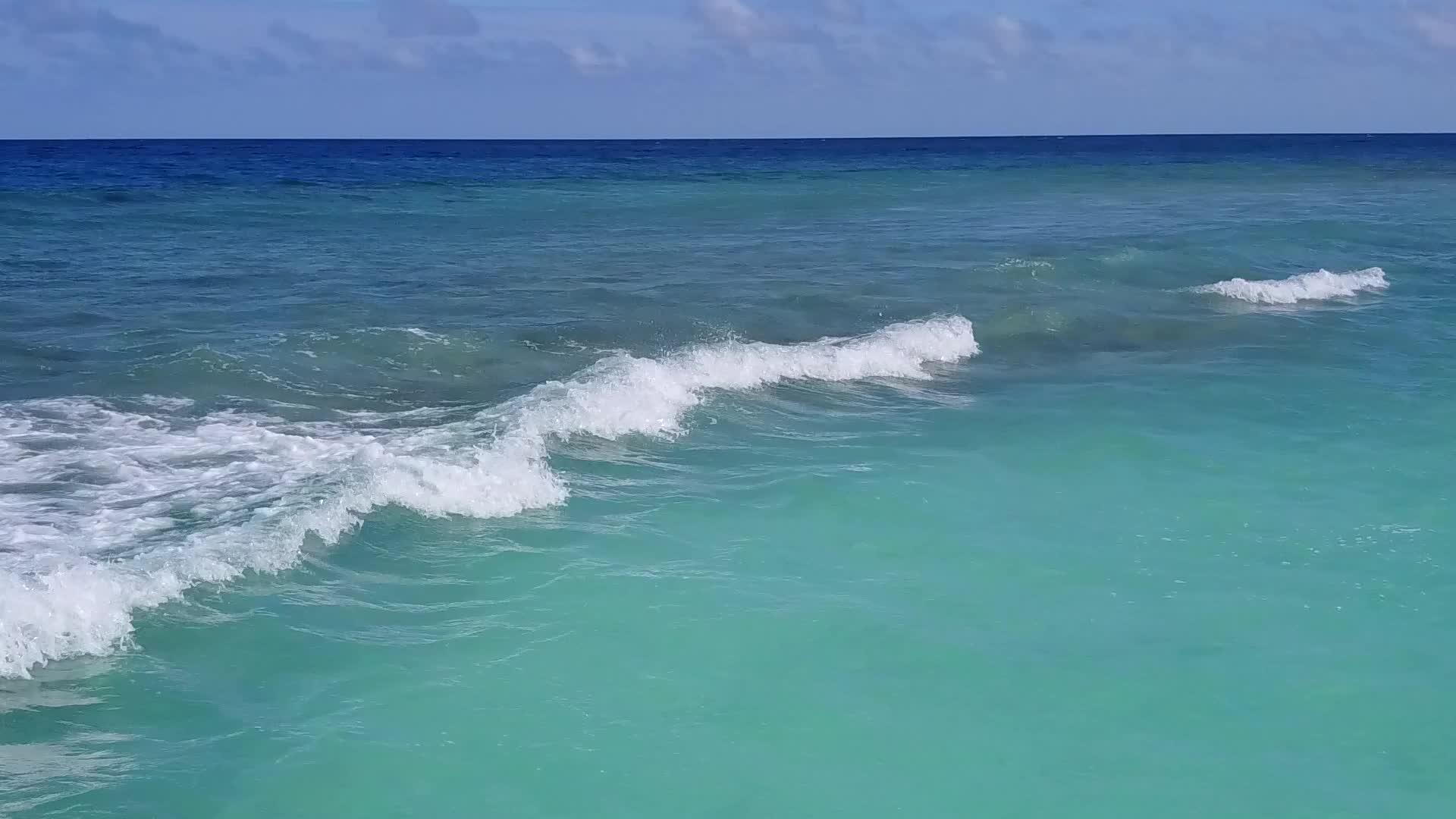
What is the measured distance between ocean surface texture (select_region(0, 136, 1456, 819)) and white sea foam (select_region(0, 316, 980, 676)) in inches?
1.6

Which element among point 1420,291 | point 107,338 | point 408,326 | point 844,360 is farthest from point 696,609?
point 1420,291

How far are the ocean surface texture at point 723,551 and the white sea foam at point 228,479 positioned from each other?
41 millimetres

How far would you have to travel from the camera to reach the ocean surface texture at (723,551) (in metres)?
5.24

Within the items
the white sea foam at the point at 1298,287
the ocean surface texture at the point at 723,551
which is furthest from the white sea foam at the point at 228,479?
the white sea foam at the point at 1298,287

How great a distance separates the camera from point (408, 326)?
14.9 metres

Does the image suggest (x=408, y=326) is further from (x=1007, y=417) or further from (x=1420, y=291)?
(x=1420, y=291)

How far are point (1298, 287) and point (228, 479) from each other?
53.0 ft

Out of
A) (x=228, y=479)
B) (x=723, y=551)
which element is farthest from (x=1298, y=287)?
(x=228, y=479)

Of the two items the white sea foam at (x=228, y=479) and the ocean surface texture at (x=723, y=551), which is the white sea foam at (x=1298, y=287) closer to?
the ocean surface texture at (x=723, y=551)

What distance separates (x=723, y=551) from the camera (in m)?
7.74

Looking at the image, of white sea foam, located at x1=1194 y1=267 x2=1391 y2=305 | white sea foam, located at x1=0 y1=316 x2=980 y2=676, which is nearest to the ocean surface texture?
white sea foam, located at x1=0 y1=316 x2=980 y2=676

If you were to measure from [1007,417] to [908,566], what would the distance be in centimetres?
410

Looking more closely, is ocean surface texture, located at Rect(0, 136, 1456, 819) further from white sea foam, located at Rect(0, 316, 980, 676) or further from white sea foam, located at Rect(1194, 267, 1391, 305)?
white sea foam, located at Rect(1194, 267, 1391, 305)

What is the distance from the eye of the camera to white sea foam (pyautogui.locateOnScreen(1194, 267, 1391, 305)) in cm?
1822
